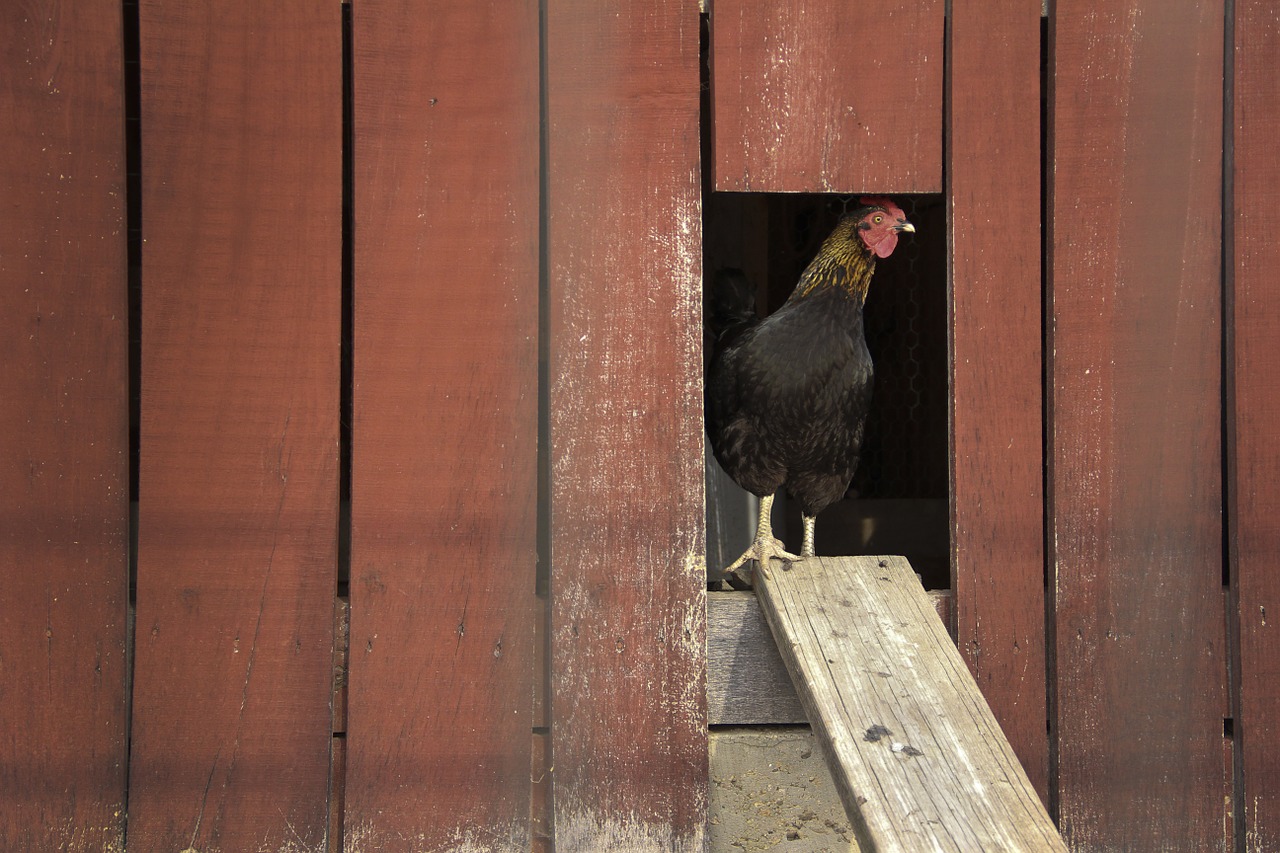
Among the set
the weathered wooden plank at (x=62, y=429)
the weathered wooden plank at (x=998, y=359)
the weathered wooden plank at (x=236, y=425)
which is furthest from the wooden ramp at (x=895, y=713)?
the weathered wooden plank at (x=62, y=429)

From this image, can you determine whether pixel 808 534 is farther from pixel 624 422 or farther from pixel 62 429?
pixel 62 429

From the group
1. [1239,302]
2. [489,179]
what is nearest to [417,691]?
[489,179]

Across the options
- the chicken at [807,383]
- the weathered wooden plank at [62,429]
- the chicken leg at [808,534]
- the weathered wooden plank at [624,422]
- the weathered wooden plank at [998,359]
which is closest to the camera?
the weathered wooden plank at [62,429]

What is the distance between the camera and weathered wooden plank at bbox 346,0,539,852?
6.63 feet

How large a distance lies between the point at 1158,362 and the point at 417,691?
1.61 meters

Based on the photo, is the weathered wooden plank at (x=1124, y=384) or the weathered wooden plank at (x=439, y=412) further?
the weathered wooden plank at (x=1124, y=384)

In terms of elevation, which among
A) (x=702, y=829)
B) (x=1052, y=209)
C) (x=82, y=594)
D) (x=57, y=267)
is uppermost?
(x=1052, y=209)

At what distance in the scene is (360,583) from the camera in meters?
2.02

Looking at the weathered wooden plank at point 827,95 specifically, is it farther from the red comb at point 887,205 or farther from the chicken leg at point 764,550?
the chicken leg at point 764,550

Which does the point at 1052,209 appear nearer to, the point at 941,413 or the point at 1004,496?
the point at 1004,496

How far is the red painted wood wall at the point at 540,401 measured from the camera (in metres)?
1.97

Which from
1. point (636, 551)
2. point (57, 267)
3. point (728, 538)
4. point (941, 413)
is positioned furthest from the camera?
point (941, 413)

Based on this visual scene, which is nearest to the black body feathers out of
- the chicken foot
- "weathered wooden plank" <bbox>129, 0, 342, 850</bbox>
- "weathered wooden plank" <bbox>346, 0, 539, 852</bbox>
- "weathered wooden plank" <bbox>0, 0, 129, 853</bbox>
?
the chicken foot

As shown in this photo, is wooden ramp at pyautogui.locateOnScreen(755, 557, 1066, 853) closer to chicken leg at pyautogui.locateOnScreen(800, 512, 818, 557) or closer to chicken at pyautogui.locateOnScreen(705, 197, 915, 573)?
chicken at pyautogui.locateOnScreen(705, 197, 915, 573)
